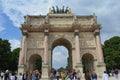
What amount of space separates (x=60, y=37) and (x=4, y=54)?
751 inches

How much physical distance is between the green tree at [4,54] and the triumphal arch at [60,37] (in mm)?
14282

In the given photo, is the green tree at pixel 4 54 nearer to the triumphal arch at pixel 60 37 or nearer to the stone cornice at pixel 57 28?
the triumphal arch at pixel 60 37

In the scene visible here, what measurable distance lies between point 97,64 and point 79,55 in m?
3.26

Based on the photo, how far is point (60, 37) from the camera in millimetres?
35094

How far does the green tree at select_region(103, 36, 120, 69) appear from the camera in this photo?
47375 mm

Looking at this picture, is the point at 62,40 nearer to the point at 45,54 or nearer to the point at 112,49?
the point at 45,54

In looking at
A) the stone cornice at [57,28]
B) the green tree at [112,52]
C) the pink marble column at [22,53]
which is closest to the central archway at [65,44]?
the stone cornice at [57,28]

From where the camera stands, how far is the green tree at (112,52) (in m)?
47.4

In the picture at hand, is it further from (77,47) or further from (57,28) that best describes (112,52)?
(57,28)

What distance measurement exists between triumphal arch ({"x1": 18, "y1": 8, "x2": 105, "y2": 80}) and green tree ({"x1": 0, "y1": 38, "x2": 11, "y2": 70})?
46.9 feet

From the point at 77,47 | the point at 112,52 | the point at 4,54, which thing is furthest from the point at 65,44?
the point at 4,54

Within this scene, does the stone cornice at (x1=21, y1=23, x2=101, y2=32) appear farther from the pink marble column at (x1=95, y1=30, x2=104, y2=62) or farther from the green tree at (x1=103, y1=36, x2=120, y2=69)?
the green tree at (x1=103, y1=36, x2=120, y2=69)

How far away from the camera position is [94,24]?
3416cm

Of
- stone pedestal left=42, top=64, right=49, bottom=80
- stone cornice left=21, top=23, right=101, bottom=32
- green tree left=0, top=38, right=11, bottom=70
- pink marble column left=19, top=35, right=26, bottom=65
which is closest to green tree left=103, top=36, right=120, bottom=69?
stone cornice left=21, top=23, right=101, bottom=32
